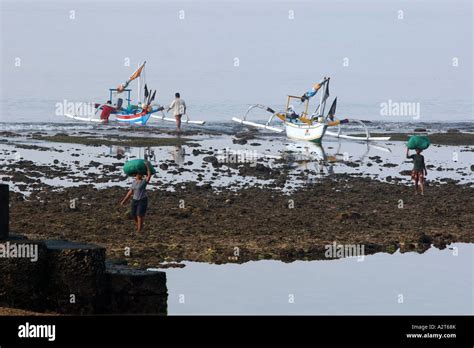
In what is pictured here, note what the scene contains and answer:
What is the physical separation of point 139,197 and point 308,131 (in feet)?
90.8

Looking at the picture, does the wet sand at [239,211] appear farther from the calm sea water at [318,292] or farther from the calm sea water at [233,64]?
the calm sea water at [233,64]

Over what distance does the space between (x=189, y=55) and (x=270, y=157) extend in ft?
322

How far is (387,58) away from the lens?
501 ft

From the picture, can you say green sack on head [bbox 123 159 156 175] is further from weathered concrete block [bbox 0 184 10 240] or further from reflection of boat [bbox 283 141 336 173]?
reflection of boat [bbox 283 141 336 173]

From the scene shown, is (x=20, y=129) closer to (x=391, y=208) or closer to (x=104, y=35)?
(x=391, y=208)

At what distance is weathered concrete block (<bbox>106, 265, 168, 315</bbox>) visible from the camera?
2133 centimetres

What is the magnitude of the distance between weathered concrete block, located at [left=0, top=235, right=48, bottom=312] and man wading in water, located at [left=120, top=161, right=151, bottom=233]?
8921 millimetres

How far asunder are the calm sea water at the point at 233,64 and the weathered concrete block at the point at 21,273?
49.4 m

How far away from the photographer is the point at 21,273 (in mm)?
20578

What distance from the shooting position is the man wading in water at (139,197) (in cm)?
2961

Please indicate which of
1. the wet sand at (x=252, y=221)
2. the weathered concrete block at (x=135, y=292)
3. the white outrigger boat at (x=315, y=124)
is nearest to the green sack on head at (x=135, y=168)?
the wet sand at (x=252, y=221)

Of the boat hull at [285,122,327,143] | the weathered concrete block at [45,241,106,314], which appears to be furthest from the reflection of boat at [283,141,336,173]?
the weathered concrete block at [45,241,106,314]

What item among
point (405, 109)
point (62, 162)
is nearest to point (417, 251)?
point (62, 162)

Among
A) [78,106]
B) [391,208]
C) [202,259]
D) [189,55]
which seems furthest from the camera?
[189,55]
